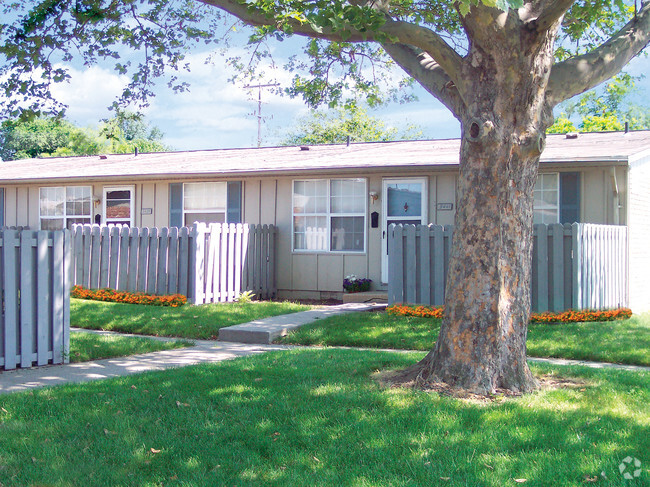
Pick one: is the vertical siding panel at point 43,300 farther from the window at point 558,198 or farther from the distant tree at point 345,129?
the distant tree at point 345,129

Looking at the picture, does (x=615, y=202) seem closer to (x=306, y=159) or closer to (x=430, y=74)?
(x=306, y=159)

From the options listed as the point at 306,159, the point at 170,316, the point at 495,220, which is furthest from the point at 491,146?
the point at 306,159

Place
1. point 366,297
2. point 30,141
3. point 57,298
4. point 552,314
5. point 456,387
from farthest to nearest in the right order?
point 30,141, point 366,297, point 552,314, point 57,298, point 456,387

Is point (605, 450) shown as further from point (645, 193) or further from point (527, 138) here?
point (645, 193)

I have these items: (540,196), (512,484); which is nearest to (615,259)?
(540,196)

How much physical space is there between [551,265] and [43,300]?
7.89 meters

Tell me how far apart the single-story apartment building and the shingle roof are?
0.03 meters

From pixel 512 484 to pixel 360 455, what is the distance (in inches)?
39.0

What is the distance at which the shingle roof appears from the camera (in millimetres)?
13452

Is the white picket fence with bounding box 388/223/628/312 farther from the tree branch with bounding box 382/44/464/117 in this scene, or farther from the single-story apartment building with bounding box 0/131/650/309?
the tree branch with bounding box 382/44/464/117

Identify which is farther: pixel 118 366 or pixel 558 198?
pixel 558 198

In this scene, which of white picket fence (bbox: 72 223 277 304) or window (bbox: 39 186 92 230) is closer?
white picket fence (bbox: 72 223 277 304)

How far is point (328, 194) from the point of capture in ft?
50.4

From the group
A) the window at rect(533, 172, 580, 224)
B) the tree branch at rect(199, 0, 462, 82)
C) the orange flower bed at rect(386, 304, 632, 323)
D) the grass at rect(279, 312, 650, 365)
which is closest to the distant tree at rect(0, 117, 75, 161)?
the window at rect(533, 172, 580, 224)
